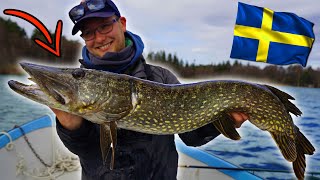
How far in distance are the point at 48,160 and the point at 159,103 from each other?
213 cm

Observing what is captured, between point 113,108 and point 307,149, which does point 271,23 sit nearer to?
point 307,149

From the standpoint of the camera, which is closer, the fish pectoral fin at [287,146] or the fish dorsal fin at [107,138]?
the fish dorsal fin at [107,138]

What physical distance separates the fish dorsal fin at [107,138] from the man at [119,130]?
126mm

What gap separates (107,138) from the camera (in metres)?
1.35

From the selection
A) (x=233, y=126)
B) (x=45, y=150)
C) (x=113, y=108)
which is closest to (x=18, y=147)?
(x=45, y=150)

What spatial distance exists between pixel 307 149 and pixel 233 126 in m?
0.43

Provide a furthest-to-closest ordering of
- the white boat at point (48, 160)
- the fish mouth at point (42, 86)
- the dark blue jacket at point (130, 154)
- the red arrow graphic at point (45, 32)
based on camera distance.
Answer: the white boat at point (48, 160) < the red arrow graphic at point (45, 32) < the dark blue jacket at point (130, 154) < the fish mouth at point (42, 86)

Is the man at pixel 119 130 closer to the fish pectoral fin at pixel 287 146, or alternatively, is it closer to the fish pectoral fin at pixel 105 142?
the fish pectoral fin at pixel 105 142

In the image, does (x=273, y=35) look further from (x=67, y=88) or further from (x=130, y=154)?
(x=67, y=88)

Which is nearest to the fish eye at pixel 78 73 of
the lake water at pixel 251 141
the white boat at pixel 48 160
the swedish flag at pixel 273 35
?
the white boat at pixel 48 160

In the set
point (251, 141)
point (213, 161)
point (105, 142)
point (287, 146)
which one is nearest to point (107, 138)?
point (105, 142)

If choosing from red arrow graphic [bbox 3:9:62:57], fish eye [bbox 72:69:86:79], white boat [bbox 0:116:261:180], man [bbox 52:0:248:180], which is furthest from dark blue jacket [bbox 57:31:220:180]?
white boat [bbox 0:116:261:180]

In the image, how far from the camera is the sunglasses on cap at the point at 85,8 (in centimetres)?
161

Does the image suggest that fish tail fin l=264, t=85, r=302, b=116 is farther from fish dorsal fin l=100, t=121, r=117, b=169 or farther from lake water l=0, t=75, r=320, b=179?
lake water l=0, t=75, r=320, b=179
